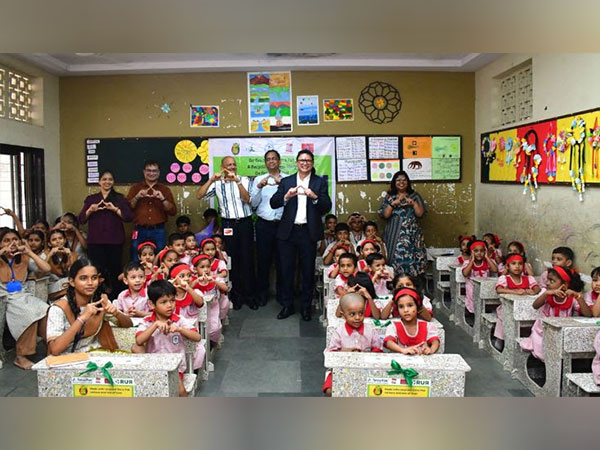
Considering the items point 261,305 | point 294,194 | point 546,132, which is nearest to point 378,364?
point 294,194

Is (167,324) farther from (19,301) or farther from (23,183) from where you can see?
(23,183)

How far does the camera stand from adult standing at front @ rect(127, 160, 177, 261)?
546cm

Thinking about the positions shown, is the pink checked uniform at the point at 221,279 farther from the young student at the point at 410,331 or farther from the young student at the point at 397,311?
the young student at the point at 410,331

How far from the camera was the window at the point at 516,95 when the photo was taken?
194 inches

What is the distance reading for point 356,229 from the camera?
5.81 m

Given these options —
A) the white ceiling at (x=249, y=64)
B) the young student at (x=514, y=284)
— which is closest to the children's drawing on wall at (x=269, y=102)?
the white ceiling at (x=249, y=64)

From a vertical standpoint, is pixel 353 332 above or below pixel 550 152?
below

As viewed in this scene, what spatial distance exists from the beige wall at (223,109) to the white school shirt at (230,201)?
0.66 m

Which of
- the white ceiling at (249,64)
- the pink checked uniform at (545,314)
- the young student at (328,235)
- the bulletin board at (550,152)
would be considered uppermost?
the white ceiling at (249,64)

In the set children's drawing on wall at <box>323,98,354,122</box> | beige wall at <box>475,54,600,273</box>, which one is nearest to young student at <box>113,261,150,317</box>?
beige wall at <box>475,54,600,273</box>

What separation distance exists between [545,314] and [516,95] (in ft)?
8.39

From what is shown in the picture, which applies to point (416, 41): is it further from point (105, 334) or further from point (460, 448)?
point (105, 334)

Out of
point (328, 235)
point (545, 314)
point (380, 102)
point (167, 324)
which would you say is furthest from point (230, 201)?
point (545, 314)

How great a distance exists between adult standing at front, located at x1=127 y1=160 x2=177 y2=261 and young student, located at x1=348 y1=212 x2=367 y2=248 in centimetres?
188
